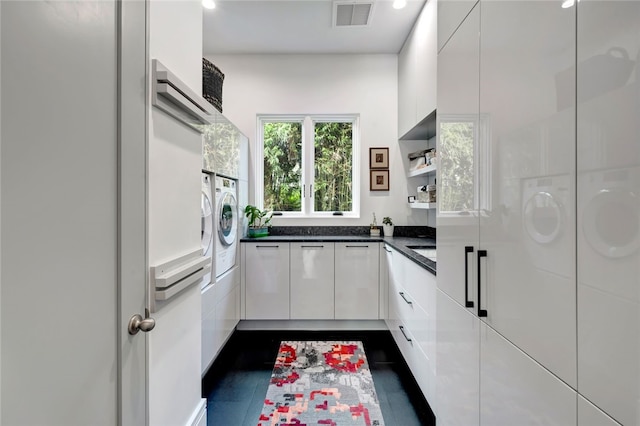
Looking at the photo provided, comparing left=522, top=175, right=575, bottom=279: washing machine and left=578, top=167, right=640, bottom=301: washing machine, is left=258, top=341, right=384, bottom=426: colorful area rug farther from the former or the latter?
left=578, top=167, right=640, bottom=301: washing machine

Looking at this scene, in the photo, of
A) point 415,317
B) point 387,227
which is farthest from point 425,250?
point 415,317

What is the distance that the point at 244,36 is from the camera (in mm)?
3025

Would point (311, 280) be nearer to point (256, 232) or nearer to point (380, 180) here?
point (256, 232)

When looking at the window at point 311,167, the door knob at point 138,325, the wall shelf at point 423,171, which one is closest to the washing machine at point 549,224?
the door knob at point 138,325

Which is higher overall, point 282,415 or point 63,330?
point 63,330

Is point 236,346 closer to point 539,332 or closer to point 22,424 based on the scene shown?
point 22,424

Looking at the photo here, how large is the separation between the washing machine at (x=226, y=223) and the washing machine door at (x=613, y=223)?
7.30 ft

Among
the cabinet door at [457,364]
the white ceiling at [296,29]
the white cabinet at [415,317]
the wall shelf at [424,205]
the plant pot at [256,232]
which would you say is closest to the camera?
the cabinet door at [457,364]

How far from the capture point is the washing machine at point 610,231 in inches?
21.1

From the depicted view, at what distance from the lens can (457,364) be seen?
48.4 inches

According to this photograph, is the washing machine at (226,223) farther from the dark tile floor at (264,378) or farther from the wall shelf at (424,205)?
the wall shelf at (424,205)

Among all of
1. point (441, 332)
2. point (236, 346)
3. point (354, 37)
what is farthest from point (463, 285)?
point (354, 37)

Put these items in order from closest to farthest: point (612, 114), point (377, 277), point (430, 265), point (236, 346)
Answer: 1. point (612, 114)
2. point (430, 265)
3. point (236, 346)
4. point (377, 277)

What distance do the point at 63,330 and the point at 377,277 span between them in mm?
2614
